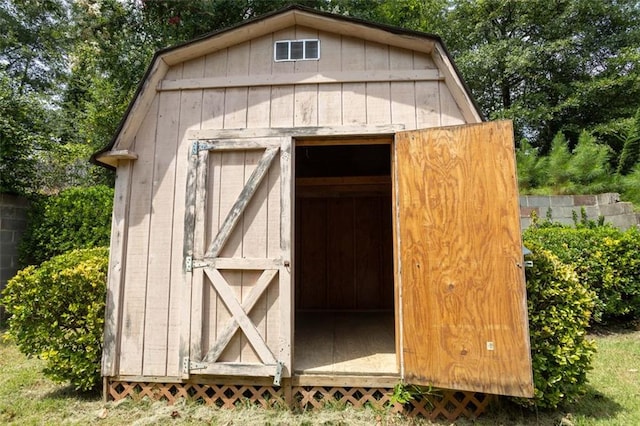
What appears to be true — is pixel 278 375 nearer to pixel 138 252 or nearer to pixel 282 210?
pixel 282 210

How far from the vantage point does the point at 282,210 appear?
301 cm

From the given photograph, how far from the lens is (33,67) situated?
13.6m

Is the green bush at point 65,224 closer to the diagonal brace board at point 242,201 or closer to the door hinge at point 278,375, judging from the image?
the diagonal brace board at point 242,201

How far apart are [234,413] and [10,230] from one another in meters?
5.36

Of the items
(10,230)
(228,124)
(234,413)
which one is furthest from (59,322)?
(10,230)

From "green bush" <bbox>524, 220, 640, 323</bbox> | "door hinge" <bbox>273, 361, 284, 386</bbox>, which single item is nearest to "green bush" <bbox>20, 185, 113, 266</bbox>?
"door hinge" <bbox>273, 361, 284, 386</bbox>

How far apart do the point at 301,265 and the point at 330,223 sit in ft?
3.12

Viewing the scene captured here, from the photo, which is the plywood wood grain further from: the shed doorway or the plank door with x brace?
the shed doorway

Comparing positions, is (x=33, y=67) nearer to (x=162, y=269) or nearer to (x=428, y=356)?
(x=162, y=269)

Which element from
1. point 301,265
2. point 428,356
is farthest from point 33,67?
point 428,356

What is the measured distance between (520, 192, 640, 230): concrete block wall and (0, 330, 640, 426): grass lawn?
345 centimetres

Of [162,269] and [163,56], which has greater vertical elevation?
[163,56]

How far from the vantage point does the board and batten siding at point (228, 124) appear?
3000mm

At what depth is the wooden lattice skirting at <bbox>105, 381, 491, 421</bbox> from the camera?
2.73 meters
